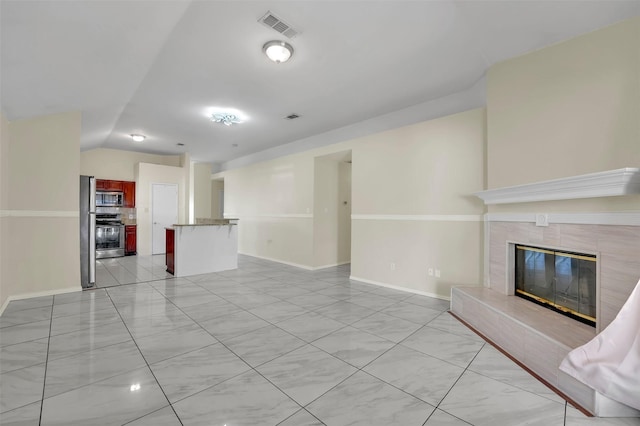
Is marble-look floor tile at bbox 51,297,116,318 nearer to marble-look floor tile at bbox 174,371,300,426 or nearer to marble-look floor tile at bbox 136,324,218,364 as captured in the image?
marble-look floor tile at bbox 136,324,218,364

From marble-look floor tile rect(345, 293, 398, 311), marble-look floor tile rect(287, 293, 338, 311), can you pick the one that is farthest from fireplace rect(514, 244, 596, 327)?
marble-look floor tile rect(287, 293, 338, 311)

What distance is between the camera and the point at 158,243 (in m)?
8.30

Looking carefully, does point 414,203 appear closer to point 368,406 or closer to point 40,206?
point 368,406

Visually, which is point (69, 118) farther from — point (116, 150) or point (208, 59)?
point (116, 150)

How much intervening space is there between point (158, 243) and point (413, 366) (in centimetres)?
829

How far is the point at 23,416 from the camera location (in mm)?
1668

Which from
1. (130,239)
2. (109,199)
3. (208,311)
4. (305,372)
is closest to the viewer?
(305,372)

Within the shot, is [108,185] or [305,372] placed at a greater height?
[108,185]

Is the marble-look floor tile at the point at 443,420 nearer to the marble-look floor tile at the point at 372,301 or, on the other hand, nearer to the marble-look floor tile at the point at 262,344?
the marble-look floor tile at the point at 262,344

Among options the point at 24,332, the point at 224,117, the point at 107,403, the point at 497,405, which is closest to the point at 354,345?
the point at 497,405

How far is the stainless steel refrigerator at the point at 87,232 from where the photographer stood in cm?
454

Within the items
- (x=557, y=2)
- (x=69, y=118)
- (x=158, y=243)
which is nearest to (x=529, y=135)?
(x=557, y=2)

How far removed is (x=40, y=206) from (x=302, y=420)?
4965 mm

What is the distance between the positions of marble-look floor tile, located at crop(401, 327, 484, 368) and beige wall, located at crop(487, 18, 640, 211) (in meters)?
1.58
